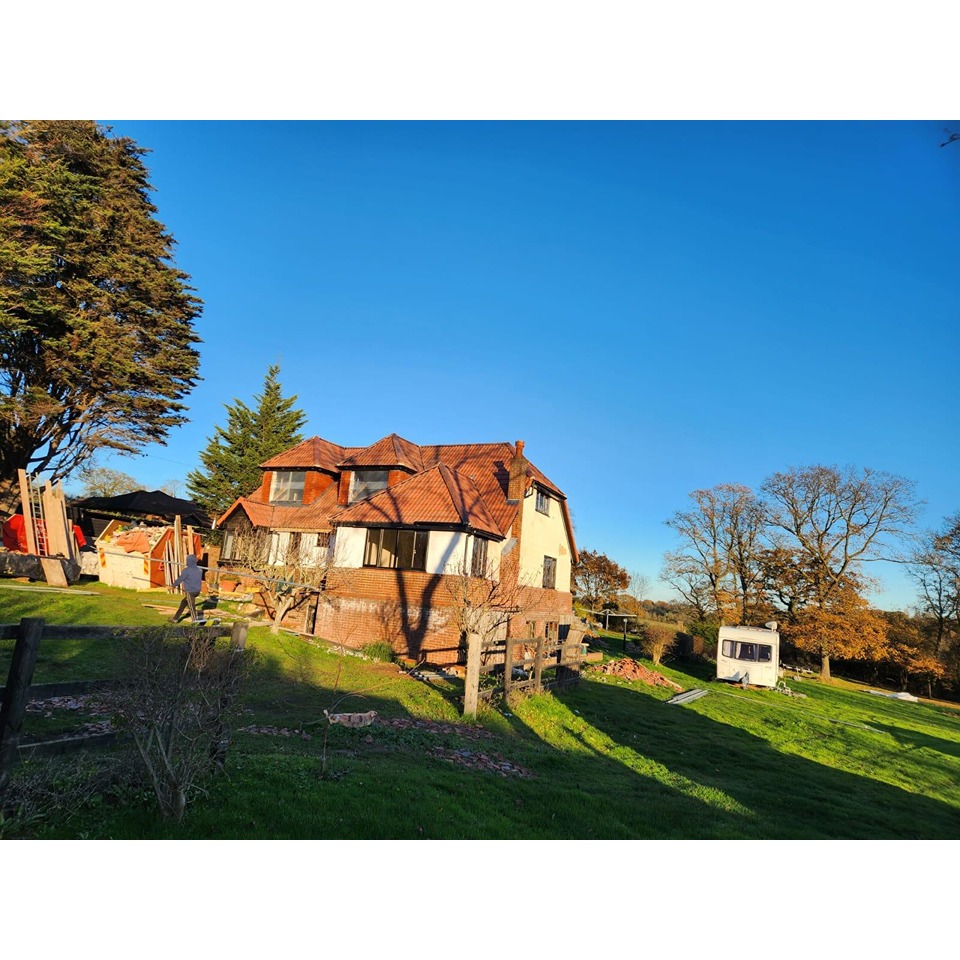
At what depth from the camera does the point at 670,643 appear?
104 ft

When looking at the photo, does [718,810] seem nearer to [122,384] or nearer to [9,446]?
→ [122,384]

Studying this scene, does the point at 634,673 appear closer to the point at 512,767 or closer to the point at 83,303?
the point at 512,767

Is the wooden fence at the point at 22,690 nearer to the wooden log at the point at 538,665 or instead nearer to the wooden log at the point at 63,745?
the wooden log at the point at 63,745

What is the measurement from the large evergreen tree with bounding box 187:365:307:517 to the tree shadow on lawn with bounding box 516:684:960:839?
35886mm

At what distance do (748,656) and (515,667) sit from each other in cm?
1566

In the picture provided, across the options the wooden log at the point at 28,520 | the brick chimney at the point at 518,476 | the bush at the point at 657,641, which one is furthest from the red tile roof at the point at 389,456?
the bush at the point at 657,641

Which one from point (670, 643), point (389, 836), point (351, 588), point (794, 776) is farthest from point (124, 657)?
point (670, 643)

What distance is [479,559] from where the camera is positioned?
65.9 feet

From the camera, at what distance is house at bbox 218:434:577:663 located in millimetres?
18844

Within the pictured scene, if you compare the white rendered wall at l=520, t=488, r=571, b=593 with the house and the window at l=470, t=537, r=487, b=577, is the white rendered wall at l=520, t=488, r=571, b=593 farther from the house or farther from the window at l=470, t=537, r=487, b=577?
the window at l=470, t=537, r=487, b=577

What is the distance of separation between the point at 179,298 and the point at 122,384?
549 cm

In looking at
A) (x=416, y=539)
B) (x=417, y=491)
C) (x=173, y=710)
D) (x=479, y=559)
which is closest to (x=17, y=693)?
(x=173, y=710)

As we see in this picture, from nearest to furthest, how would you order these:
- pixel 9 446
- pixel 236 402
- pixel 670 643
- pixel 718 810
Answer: pixel 718 810, pixel 9 446, pixel 670 643, pixel 236 402
